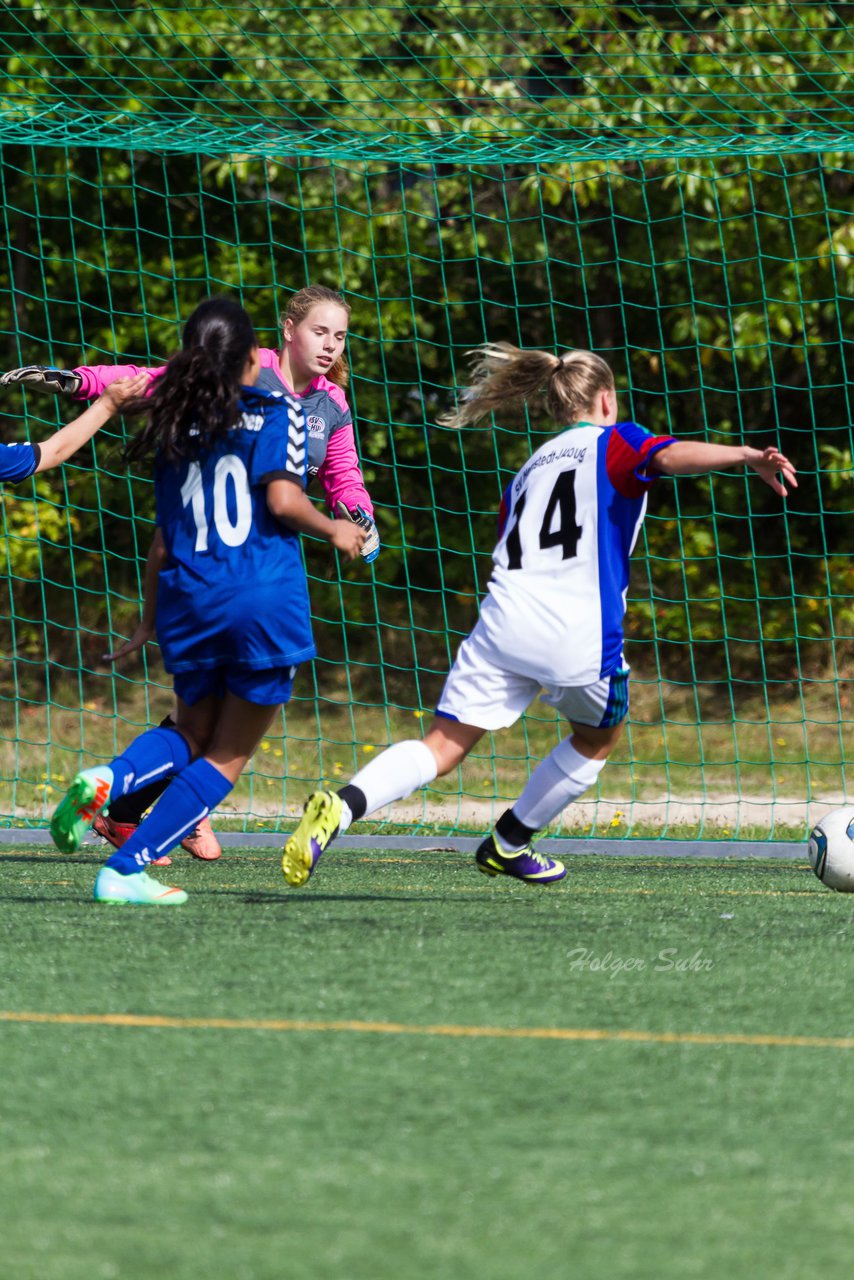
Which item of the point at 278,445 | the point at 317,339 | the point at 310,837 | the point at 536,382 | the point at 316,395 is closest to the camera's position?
the point at 310,837

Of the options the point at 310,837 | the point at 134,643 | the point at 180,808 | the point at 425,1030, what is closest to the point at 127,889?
the point at 180,808

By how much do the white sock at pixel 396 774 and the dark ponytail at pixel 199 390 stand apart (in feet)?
2.81

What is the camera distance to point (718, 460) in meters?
4.13

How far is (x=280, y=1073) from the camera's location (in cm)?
265

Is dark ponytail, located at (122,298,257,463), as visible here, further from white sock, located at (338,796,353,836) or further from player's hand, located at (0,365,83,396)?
white sock, located at (338,796,353,836)

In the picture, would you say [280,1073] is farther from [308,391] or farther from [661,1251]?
[308,391]

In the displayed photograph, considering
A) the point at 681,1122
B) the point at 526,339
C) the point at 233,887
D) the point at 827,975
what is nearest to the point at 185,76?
the point at 526,339

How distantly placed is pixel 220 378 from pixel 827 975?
1866 millimetres

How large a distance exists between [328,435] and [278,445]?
1254mm

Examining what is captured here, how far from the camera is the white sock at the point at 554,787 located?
14.9 feet

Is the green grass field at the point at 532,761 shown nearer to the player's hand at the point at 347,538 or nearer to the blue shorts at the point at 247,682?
the blue shorts at the point at 247,682

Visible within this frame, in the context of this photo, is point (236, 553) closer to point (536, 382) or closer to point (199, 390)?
point (199, 390)

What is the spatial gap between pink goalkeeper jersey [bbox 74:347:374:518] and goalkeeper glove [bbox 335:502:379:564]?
19 millimetres

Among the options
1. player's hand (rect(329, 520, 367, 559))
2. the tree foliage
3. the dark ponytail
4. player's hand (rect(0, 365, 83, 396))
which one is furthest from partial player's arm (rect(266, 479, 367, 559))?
the tree foliage
